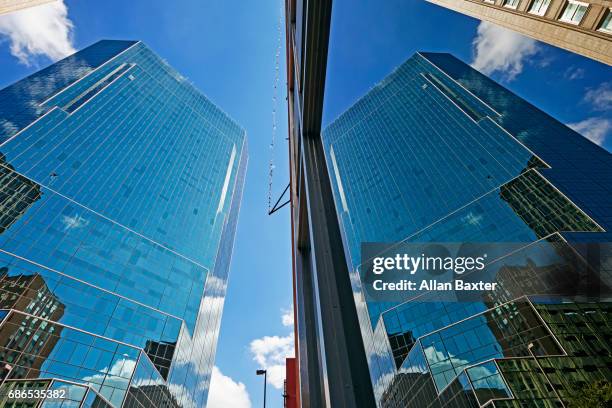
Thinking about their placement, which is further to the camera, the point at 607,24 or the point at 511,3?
the point at 511,3

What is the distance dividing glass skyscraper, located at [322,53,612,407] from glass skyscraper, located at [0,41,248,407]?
24.0 metres

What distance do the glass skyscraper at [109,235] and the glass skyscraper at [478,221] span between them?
24.0 meters

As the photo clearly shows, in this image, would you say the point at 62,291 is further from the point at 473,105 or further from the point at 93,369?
the point at 473,105

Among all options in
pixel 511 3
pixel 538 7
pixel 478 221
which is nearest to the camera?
pixel 538 7

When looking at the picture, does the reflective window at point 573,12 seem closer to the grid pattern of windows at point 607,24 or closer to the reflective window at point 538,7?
the grid pattern of windows at point 607,24

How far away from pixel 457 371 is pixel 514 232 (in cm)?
1774

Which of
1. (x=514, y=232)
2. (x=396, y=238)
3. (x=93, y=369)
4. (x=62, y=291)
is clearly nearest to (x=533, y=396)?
(x=514, y=232)

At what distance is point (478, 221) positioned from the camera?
1559 inches

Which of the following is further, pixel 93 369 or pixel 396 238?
pixel 396 238

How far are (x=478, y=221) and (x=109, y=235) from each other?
155 ft

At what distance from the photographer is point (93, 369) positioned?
2708 cm
